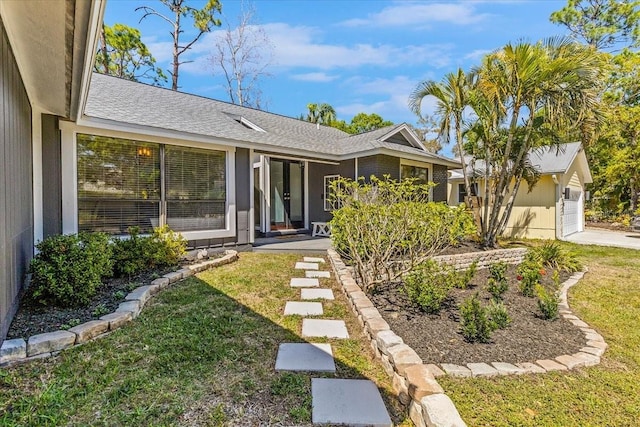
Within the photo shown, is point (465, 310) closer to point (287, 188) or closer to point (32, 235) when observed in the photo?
point (32, 235)

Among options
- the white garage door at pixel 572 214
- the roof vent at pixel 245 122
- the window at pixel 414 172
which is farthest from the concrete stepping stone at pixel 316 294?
the white garage door at pixel 572 214

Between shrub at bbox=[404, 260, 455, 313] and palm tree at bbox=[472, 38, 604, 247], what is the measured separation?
5566mm

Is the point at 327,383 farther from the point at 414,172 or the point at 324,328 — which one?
the point at 414,172

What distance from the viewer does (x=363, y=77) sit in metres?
21.2

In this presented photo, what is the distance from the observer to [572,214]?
15.2m

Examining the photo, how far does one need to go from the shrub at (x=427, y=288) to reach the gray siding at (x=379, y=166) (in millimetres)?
5374

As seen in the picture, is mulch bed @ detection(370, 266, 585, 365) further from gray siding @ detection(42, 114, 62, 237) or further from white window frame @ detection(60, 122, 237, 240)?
gray siding @ detection(42, 114, 62, 237)

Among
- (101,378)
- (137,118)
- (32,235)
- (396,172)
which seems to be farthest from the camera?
(396,172)

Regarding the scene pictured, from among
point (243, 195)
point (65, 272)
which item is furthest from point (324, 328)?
point (243, 195)

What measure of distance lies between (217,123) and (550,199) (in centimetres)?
1327

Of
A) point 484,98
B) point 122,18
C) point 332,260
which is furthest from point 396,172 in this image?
point 122,18

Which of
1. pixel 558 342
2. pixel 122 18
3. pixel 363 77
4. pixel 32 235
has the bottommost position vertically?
pixel 558 342

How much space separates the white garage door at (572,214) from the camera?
14.1 m

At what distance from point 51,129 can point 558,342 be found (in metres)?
8.03
